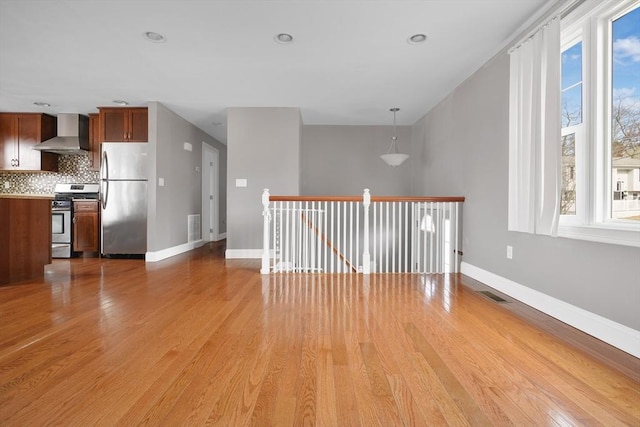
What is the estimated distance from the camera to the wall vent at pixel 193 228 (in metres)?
6.14

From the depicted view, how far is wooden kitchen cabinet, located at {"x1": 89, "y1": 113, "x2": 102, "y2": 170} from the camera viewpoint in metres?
5.45

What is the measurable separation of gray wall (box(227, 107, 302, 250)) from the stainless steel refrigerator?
1311mm

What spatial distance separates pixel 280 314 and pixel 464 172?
9.73 ft

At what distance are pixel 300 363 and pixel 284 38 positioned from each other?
2.81 metres

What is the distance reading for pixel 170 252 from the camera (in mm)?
5434

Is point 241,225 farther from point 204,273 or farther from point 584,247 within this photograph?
point 584,247

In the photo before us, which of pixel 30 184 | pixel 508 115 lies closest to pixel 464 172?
pixel 508 115

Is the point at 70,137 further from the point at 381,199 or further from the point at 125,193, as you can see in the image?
the point at 381,199

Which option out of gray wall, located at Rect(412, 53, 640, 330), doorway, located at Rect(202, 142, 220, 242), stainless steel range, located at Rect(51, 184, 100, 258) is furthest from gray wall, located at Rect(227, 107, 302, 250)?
gray wall, located at Rect(412, 53, 640, 330)

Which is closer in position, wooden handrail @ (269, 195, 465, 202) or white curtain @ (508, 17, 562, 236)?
white curtain @ (508, 17, 562, 236)

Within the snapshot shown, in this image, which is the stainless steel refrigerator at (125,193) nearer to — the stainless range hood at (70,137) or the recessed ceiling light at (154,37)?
the stainless range hood at (70,137)

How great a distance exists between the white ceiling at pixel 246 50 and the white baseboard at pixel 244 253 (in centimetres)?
232

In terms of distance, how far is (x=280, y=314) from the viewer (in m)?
2.45

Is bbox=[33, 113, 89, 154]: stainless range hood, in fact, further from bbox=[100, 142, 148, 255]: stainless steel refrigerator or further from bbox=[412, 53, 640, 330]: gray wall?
bbox=[412, 53, 640, 330]: gray wall
